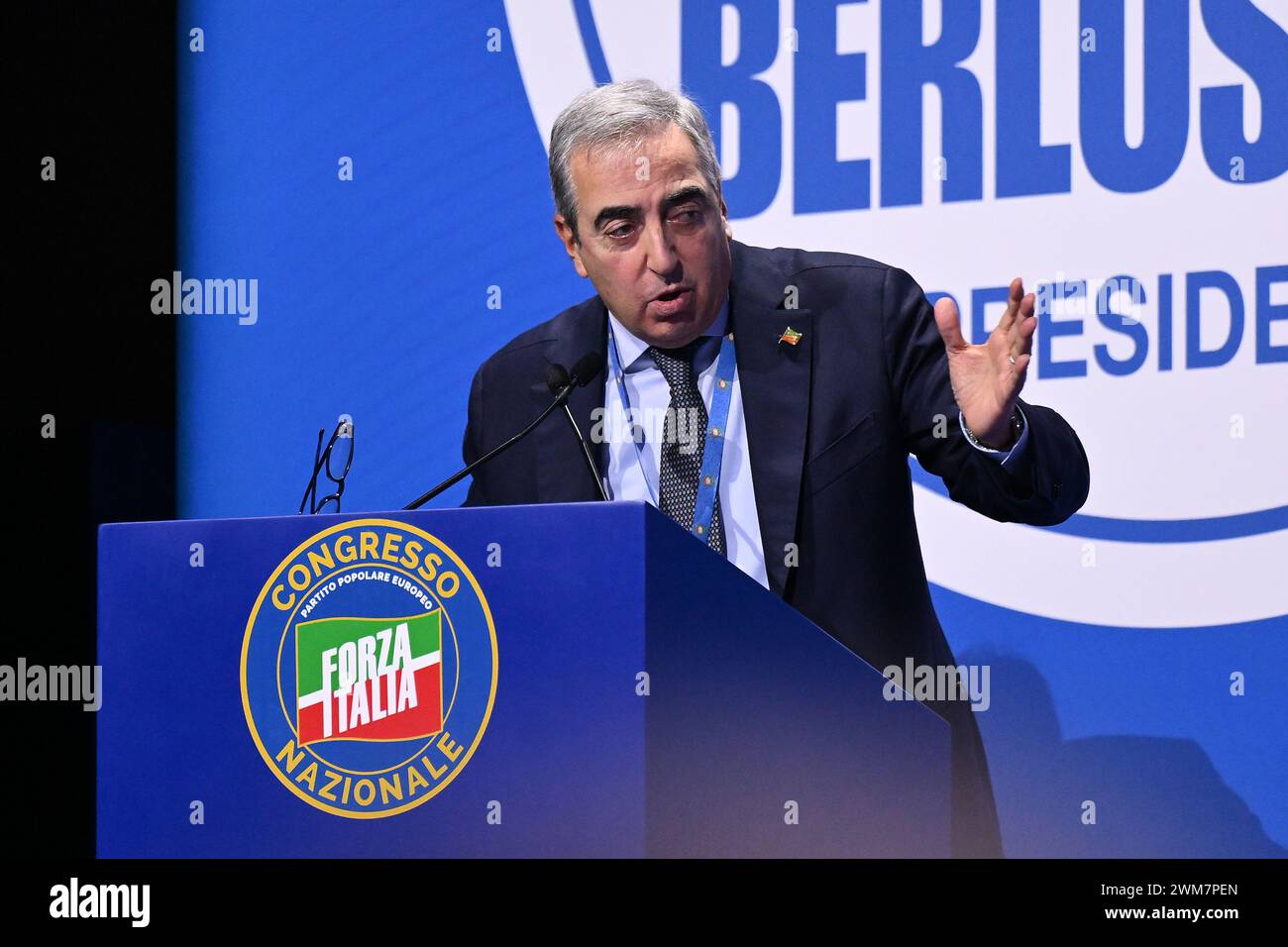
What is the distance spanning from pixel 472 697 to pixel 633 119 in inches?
49.9

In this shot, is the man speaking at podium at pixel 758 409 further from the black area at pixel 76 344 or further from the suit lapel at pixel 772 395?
the black area at pixel 76 344

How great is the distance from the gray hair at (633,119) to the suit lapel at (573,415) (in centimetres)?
31

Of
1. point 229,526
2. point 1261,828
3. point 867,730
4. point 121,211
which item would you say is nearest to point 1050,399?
point 1261,828

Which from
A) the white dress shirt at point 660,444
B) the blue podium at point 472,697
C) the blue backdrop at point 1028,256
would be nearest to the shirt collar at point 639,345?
the white dress shirt at point 660,444

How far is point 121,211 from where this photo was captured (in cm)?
371

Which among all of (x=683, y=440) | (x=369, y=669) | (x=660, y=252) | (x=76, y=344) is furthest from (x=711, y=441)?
(x=76, y=344)

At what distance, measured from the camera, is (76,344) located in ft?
11.8

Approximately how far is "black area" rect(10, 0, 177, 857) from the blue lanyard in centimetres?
164

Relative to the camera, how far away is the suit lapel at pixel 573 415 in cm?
230

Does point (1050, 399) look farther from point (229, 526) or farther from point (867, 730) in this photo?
point (229, 526)

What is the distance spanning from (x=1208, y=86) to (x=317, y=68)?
2.04 meters

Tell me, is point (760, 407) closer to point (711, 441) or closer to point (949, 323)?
point (711, 441)
